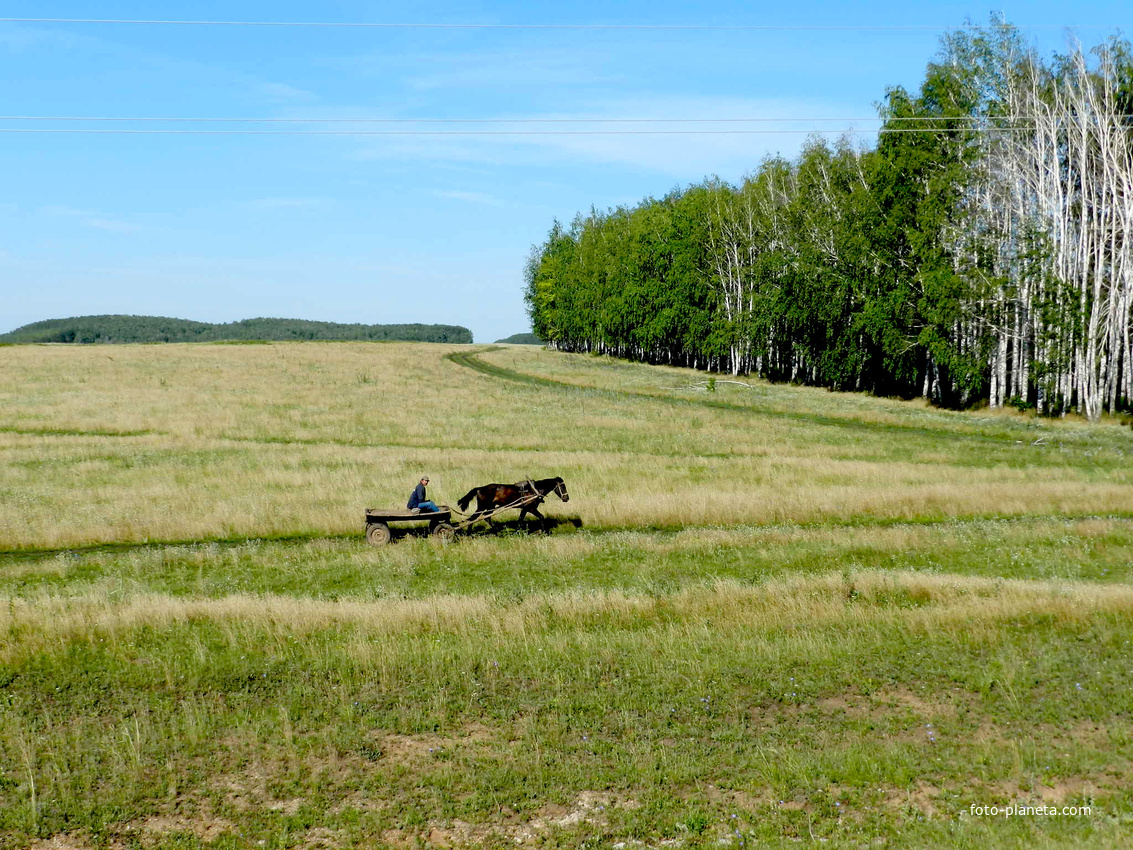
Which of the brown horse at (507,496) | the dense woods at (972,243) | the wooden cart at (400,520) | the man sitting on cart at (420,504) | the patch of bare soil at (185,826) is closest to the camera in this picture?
the patch of bare soil at (185,826)

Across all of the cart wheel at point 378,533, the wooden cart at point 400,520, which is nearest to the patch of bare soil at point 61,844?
the wooden cart at point 400,520

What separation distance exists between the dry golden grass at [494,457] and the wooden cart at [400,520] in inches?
94.9

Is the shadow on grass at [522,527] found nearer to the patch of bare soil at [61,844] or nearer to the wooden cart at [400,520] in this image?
the wooden cart at [400,520]

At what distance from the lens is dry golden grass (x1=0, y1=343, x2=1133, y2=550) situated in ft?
84.5

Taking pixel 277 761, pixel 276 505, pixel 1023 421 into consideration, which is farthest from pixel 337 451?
pixel 1023 421

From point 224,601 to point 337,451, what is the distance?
2176cm

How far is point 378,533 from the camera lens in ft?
72.5

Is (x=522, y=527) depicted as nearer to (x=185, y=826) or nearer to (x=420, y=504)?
(x=420, y=504)

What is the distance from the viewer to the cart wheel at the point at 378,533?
22.0m

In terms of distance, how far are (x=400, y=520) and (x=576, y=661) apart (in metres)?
9.91

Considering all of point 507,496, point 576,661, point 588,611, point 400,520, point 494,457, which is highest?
point 494,457

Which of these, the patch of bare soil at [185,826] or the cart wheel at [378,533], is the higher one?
the cart wheel at [378,533]

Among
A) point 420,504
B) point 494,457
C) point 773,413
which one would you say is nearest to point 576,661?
point 420,504

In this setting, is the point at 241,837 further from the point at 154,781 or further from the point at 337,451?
the point at 337,451
